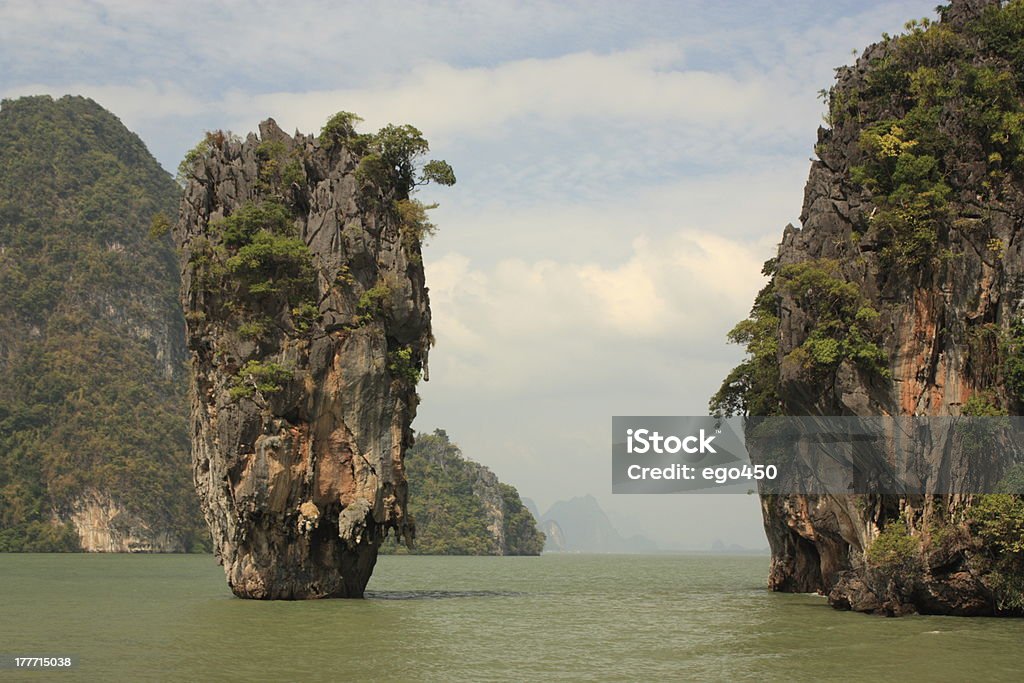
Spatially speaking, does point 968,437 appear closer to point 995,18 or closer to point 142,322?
point 995,18

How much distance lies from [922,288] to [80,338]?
96.4 meters

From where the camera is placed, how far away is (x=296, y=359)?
99.3 ft

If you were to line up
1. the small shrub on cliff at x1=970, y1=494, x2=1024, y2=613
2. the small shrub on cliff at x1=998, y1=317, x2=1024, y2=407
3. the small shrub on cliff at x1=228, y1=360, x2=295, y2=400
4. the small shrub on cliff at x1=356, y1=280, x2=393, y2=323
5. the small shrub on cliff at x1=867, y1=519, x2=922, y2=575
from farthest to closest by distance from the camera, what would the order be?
1. the small shrub on cliff at x1=356, y1=280, x2=393, y2=323
2. the small shrub on cliff at x1=228, y1=360, x2=295, y2=400
3. the small shrub on cliff at x1=867, y1=519, x2=922, y2=575
4. the small shrub on cliff at x1=998, y1=317, x2=1024, y2=407
5. the small shrub on cliff at x1=970, y1=494, x2=1024, y2=613

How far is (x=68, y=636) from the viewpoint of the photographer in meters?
22.8

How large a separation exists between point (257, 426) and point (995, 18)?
22.6m

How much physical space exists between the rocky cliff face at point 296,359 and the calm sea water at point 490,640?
193 centimetres

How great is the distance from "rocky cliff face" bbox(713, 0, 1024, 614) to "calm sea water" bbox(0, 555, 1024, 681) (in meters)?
1.48

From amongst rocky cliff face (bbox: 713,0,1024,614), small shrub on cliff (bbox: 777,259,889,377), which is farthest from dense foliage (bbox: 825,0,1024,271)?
small shrub on cliff (bbox: 777,259,889,377)

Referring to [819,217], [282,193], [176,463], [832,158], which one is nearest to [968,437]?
[819,217]

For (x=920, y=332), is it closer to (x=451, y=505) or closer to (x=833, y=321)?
(x=833, y=321)

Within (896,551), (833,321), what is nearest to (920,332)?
(833,321)

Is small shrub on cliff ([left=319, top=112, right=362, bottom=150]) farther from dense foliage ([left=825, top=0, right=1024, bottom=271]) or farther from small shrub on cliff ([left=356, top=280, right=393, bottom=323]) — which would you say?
dense foliage ([left=825, top=0, right=1024, bottom=271])

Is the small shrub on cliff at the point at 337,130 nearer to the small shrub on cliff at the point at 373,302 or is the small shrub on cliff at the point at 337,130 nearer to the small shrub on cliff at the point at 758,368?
the small shrub on cliff at the point at 373,302

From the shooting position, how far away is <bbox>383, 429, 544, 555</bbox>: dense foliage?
11081cm
